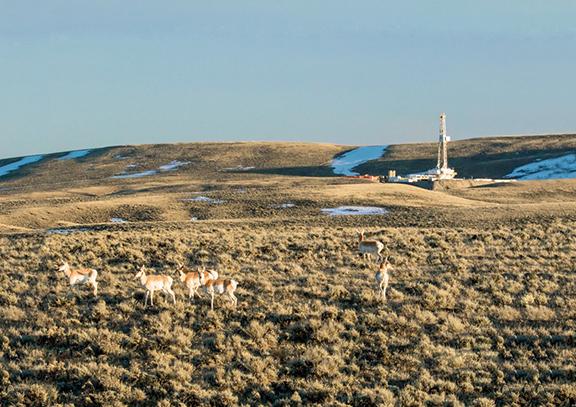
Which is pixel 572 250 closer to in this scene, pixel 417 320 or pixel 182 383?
pixel 417 320

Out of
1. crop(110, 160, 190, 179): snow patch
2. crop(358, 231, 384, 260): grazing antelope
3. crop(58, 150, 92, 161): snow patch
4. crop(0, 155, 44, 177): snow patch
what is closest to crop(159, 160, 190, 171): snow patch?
crop(110, 160, 190, 179): snow patch

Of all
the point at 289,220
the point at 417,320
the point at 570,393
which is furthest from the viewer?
the point at 289,220

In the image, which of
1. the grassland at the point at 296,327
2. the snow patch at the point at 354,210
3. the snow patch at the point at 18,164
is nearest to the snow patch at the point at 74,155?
the snow patch at the point at 18,164

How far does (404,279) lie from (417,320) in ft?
14.6

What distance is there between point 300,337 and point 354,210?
3369 cm

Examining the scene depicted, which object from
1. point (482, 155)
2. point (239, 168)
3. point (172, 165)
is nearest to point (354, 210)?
point (239, 168)

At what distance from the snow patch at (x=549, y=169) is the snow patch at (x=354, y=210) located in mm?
50861

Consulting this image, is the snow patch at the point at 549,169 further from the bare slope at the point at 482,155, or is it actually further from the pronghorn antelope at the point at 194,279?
the pronghorn antelope at the point at 194,279

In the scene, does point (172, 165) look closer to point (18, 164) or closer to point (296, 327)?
point (18, 164)

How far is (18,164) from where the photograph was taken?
151m

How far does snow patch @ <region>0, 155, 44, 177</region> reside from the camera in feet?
468

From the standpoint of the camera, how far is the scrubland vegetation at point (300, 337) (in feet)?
A: 36.4

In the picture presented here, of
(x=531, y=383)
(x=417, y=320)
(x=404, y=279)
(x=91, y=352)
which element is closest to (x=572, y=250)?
(x=404, y=279)

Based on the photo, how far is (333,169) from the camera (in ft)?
376
